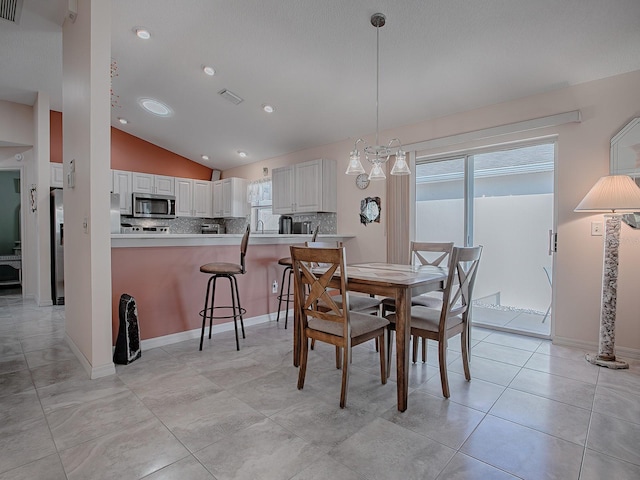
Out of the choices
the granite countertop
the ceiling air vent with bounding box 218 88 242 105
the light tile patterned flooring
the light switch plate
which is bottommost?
the light tile patterned flooring

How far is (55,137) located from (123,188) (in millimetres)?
1193

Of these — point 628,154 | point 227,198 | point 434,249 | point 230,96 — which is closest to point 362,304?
point 434,249

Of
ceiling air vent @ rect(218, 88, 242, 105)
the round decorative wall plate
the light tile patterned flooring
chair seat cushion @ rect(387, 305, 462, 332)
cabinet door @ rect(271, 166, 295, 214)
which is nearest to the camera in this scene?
the light tile patterned flooring

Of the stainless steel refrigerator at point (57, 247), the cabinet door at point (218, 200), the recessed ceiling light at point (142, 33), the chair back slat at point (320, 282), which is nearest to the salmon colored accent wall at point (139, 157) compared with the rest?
the cabinet door at point (218, 200)

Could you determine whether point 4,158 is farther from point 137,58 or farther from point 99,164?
point 99,164

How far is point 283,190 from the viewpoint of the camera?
18.4 feet

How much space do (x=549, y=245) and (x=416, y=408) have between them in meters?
2.57

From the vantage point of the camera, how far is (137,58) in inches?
152

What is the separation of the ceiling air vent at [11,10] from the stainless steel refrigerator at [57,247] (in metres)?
2.36

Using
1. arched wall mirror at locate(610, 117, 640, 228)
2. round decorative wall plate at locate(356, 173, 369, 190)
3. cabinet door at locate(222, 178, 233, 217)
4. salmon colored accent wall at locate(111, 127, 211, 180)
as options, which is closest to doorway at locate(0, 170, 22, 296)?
salmon colored accent wall at locate(111, 127, 211, 180)


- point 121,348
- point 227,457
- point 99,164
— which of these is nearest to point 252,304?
point 121,348

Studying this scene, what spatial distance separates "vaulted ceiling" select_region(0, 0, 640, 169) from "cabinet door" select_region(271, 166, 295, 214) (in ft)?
2.64

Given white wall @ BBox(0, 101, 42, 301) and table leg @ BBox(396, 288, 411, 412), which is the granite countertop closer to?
table leg @ BBox(396, 288, 411, 412)

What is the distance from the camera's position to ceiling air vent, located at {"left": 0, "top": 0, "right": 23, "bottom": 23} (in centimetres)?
300
